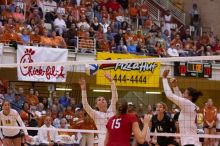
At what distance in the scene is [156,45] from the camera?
24281 millimetres

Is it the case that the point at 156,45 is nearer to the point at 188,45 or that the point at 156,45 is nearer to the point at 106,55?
the point at 188,45

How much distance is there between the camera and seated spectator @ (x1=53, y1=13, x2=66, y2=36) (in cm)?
2175

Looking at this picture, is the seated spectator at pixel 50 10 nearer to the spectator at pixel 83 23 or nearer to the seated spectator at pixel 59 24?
the seated spectator at pixel 59 24

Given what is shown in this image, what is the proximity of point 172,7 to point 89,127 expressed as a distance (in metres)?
17.1

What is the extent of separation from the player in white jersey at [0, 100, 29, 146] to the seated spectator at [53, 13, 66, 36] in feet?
32.4

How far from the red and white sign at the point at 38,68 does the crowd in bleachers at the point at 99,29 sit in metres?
0.53

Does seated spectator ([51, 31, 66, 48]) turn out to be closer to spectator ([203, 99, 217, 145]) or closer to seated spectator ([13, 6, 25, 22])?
seated spectator ([13, 6, 25, 22])

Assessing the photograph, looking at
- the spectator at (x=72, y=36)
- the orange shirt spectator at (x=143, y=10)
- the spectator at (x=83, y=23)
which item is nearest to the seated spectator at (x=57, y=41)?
the spectator at (x=72, y=36)

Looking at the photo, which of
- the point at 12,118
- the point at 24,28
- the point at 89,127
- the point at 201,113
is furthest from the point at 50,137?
the point at 24,28

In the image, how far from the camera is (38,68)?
61.9 feet

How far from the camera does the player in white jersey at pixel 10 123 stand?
11930mm

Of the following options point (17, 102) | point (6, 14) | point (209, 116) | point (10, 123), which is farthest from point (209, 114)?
point (6, 14)

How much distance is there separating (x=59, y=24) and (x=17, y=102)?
5611 millimetres

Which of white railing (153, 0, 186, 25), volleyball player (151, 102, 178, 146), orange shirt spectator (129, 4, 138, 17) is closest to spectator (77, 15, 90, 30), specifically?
orange shirt spectator (129, 4, 138, 17)
